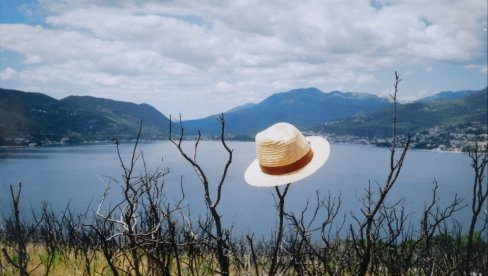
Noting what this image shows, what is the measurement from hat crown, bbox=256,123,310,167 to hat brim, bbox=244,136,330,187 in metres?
0.10

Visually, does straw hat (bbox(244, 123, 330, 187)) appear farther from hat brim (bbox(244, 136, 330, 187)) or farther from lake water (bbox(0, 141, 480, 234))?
lake water (bbox(0, 141, 480, 234))

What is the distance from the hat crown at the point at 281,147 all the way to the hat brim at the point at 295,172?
104mm

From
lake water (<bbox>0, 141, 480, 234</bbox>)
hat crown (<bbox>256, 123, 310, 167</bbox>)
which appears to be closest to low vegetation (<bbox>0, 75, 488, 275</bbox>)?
hat crown (<bbox>256, 123, 310, 167</bbox>)

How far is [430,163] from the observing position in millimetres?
144250

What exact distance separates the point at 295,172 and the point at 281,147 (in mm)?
236

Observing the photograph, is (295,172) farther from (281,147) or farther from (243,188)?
(243,188)

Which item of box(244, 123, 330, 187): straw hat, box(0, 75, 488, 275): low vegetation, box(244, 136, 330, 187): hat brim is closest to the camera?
box(0, 75, 488, 275): low vegetation

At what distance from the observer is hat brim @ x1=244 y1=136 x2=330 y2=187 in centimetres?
316

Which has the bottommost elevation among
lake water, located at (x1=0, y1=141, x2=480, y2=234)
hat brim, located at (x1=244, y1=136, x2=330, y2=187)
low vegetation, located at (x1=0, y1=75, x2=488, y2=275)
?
lake water, located at (x1=0, y1=141, x2=480, y2=234)

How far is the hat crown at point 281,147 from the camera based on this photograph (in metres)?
3.34

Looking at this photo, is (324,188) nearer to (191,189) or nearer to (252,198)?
(252,198)

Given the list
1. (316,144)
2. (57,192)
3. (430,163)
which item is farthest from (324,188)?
(316,144)

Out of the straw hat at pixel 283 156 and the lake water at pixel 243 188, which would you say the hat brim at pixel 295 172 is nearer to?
the straw hat at pixel 283 156

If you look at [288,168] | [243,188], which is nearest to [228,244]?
[288,168]
